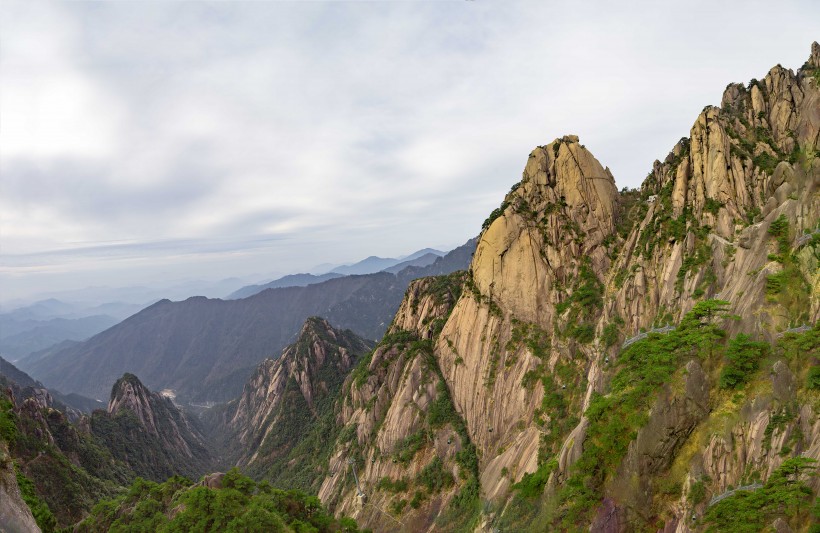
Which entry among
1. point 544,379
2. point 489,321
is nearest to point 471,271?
point 489,321

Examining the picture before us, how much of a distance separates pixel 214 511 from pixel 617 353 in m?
47.0

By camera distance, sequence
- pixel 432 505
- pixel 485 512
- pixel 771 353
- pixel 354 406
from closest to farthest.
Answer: pixel 771 353 < pixel 485 512 < pixel 432 505 < pixel 354 406

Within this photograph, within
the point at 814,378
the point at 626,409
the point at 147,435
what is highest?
the point at 814,378

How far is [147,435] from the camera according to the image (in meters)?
147

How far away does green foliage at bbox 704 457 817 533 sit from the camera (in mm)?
19609

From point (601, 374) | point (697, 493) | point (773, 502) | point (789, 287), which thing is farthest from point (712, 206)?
point (773, 502)

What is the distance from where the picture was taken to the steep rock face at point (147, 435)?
129250mm

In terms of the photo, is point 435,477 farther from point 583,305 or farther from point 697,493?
point 697,493

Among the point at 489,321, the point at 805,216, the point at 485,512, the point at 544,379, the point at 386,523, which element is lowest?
the point at 386,523

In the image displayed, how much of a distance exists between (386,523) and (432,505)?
7727 mm

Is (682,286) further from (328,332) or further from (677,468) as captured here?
(328,332)

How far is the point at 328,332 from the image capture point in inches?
6777

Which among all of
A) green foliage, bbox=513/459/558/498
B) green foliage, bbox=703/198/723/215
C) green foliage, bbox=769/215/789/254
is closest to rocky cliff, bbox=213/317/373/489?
green foliage, bbox=513/459/558/498

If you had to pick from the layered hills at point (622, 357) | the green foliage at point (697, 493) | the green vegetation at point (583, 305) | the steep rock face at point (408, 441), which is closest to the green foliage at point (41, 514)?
the steep rock face at point (408, 441)
